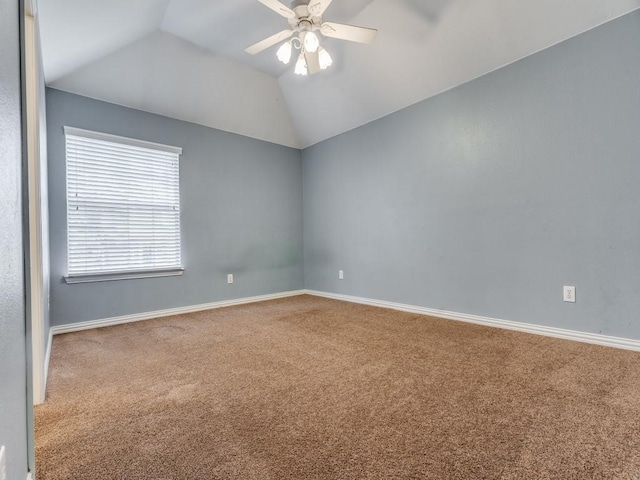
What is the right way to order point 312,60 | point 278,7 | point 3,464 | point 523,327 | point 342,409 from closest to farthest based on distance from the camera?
point 3,464, point 342,409, point 278,7, point 312,60, point 523,327

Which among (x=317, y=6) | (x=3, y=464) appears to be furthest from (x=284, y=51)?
(x=3, y=464)

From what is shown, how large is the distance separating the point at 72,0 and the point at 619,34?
362 cm

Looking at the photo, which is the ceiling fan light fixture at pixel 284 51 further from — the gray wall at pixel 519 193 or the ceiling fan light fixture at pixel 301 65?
the gray wall at pixel 519 193

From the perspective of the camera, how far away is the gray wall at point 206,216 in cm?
286

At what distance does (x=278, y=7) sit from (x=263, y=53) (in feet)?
4.58

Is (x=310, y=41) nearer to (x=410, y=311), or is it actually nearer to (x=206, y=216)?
(x=206, y=216)

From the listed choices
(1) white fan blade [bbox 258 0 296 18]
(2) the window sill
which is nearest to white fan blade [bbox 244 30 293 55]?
(1) white fan blade [bbox 258 0 296 18]

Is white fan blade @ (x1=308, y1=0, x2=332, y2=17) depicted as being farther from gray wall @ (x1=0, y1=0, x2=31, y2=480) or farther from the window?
the window

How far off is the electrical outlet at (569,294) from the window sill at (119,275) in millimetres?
3733

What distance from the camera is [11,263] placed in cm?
84

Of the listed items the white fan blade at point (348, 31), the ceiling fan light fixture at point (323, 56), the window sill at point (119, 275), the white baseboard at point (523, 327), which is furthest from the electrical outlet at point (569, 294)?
the window sill at point (119, 275)

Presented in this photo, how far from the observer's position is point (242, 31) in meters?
2.88

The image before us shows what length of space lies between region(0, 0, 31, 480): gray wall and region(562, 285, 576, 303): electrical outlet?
3.16m

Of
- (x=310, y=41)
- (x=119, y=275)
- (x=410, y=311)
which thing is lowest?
(x=410, y=311)
